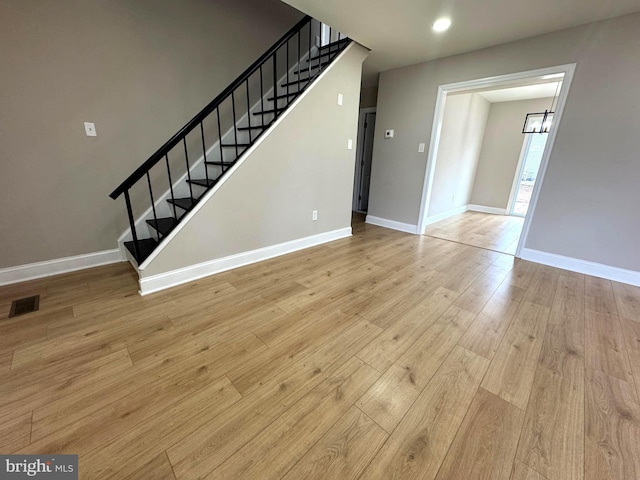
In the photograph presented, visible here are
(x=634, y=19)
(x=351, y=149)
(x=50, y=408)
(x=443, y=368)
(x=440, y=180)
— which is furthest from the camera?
(x=440, y=180)

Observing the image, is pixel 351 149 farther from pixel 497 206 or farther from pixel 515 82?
pixel 497 206

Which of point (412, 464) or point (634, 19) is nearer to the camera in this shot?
point (412, 464)

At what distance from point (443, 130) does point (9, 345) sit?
18.3 feet

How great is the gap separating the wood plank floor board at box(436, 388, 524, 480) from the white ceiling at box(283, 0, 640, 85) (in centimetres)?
301

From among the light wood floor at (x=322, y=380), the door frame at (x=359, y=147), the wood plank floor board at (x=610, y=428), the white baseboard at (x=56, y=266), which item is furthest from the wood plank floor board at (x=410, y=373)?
the door frame at (x=359, y=147)

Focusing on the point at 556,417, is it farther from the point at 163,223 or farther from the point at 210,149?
the point at 210,149

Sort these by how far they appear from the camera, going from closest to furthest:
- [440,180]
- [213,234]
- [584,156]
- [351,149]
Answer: [213,234]
[584,156]
[351,149]
[440,180]

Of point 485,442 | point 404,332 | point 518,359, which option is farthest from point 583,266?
point 485,442

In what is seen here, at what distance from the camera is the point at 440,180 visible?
4.82 meters

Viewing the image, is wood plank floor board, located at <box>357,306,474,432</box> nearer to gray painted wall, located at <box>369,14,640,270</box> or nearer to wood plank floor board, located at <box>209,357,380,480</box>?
wood plank floor board, located at <box>209,357,380,480</box>

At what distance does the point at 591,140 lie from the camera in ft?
8.50

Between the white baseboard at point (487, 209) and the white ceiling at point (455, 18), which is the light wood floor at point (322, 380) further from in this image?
the white baseboard at point (487, 209)

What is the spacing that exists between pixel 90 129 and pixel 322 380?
2.97 m

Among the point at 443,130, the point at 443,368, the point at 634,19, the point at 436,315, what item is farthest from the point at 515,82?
the point at 443,368
